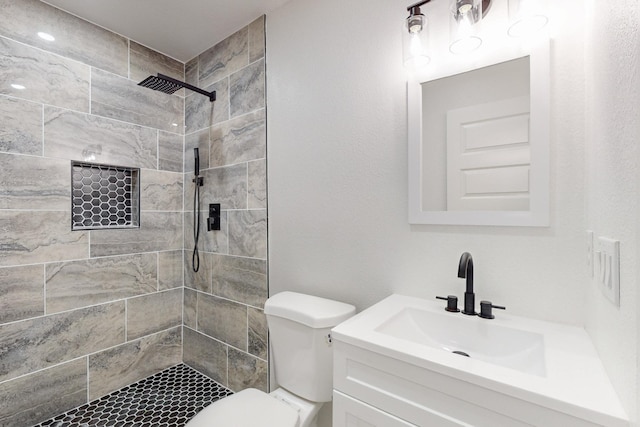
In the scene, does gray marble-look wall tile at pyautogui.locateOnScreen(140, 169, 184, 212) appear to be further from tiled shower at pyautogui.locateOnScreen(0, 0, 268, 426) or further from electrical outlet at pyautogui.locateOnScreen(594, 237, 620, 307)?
electrical outlet at pyautogui.locateOnScreen(594, 237, 620, 307)

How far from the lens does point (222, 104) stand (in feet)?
7.03

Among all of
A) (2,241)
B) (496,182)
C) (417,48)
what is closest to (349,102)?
(417,48)

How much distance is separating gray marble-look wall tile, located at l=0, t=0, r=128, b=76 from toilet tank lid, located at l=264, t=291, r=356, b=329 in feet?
6.31

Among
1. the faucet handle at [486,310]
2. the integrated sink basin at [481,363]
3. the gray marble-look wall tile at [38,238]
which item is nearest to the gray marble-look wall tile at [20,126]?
the gray marble-look wall tile at [38,238]

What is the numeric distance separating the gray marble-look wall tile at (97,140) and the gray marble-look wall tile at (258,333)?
1323 millimetres

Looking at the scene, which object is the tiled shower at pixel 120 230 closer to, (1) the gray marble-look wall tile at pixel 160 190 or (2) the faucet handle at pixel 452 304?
(1) the gray marble-look wall tile at pixel 160 190

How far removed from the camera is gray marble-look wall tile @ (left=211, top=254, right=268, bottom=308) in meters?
1.90

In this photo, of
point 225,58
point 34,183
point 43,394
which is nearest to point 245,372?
point 43,394

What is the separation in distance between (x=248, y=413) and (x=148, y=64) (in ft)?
7.74

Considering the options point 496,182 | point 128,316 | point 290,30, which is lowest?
point 128,316

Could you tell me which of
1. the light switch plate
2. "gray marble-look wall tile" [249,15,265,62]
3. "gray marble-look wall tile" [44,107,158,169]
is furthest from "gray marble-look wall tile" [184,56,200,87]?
the light switch plate

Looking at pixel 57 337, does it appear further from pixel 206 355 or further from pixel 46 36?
pixel 46 36

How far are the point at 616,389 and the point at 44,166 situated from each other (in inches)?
101

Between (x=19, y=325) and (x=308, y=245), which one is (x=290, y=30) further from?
(x=19, y=325)
